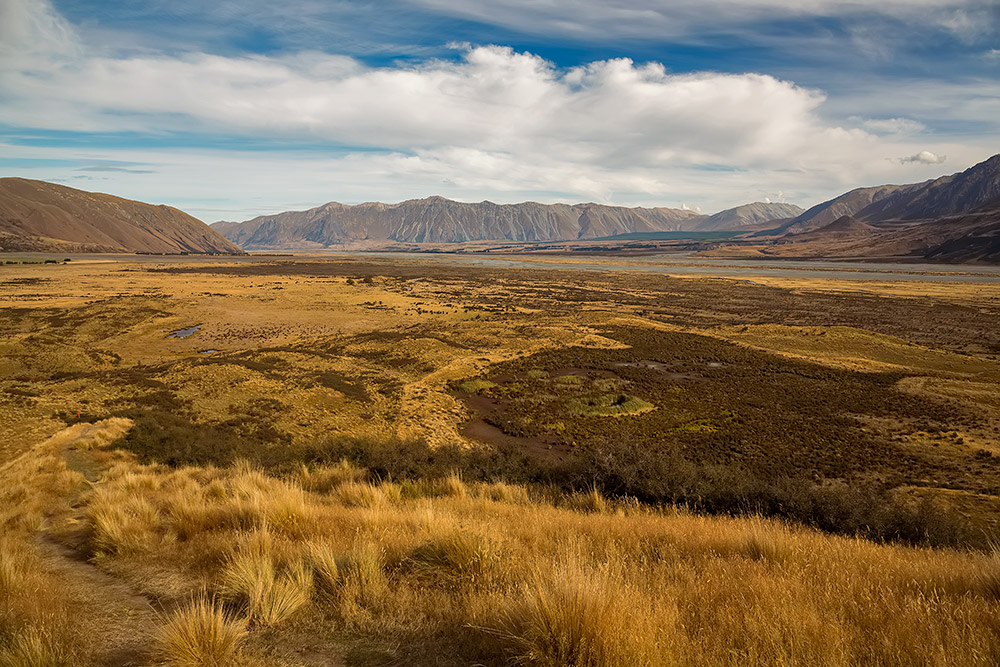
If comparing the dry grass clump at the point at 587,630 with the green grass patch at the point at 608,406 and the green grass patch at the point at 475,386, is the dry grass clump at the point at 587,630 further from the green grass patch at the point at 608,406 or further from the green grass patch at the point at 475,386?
the green grass patch at the point at 475,386

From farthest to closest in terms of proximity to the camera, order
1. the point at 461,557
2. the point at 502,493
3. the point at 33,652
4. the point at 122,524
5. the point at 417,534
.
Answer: the point at 502,493, the point at 122,524, the point at 417,534, the point at 461,557, the point at 33,652

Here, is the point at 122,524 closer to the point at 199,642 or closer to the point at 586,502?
the point at 199,642

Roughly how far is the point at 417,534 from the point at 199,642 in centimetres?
285

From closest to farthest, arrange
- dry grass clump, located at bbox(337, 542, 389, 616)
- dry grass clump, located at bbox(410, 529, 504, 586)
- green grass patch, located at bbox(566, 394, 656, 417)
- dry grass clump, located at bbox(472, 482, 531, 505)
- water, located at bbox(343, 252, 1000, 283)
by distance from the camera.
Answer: dry grass clump, located at bbox(337, 542, 389, 616) < dry grass clump, located at bbox(410, 529, 504, 586) < dry grass clump, located at bbox(472, 482, 531, 505) < green grass patch, located at bbox(566, 394, 656, 417) < water, located at bbox(343, 252, 1000, 283)

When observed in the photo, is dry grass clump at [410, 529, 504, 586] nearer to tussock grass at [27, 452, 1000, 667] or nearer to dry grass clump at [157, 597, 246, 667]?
tussock grass at [27, 452, 1000, 667]

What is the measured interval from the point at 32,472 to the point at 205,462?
3.51 meters

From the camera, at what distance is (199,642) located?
337 centimetres

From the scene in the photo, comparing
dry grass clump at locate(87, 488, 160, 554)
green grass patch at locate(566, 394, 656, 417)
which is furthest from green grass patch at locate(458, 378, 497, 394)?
dry grass clump at locate(87, 488, 160, 554)

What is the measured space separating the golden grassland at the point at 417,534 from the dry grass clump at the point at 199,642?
2 cm

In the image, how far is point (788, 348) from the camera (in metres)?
32.8

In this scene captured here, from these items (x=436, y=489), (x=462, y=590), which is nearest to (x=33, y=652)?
(x=462, y=590)

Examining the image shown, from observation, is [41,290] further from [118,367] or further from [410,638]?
[410,638]

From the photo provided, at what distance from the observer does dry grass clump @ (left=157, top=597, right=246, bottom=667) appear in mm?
3285

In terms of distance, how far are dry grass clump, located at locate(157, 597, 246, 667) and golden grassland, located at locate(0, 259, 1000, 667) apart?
0.06 feet
